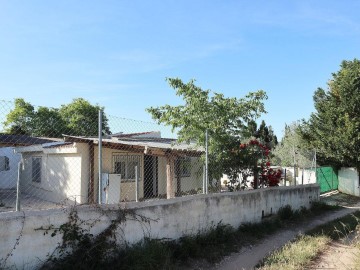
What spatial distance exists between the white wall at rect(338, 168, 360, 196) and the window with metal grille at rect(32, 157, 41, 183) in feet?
51.5

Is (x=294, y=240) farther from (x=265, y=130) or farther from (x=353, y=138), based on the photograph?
(x=265, y=130)

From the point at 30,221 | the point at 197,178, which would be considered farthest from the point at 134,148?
the point at 30,221

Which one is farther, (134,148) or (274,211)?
(134,148)

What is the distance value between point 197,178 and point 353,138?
11.4 m

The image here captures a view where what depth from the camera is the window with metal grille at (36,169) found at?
55.6 feet

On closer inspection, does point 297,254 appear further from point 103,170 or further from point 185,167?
point 103,170

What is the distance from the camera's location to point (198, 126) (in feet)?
28.7

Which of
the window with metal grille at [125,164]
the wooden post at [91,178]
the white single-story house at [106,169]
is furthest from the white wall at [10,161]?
the window with metal grille at [125,164]

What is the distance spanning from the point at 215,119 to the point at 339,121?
38.0 ft

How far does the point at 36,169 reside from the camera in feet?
56.8

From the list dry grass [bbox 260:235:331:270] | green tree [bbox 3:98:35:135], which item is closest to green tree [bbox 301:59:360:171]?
dry grass [bbox 260:235:331:270]

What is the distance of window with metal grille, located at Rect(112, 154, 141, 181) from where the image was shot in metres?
14.2

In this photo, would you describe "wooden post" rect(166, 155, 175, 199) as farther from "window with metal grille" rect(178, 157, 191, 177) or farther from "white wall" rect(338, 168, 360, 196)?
"white wall" rect(338, 168, 360, 196)

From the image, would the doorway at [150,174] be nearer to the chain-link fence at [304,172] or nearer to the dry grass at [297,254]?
the chain-link fence at [304,172]
